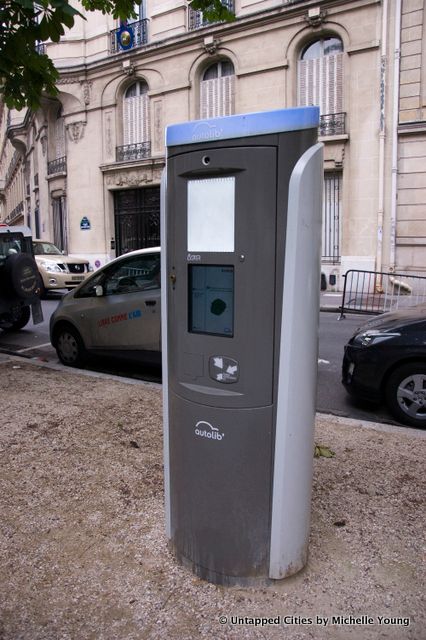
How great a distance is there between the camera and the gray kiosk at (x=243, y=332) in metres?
2.37

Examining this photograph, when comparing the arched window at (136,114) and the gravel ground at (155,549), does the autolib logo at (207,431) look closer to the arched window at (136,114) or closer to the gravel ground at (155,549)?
the gravel ground at (155,549)

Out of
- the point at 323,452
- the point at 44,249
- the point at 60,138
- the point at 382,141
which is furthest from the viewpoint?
the point at 60,138

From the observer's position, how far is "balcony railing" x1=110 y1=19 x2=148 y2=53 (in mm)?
21016

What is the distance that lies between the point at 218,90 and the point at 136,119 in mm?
3801

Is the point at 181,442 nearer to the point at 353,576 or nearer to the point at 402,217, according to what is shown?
the point at 353,576

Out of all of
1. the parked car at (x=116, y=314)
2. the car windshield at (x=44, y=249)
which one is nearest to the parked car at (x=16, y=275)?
the parked car at (x=116, y=314)

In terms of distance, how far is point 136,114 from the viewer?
842 inches

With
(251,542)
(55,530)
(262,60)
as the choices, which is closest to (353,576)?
(251,542)

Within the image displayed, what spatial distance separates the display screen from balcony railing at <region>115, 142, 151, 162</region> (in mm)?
19532

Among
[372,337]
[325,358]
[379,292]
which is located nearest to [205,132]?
[372,337]

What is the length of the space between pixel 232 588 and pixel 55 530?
117 cm

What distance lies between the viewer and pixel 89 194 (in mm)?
22656

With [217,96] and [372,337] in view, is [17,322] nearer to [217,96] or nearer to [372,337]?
[372,337]

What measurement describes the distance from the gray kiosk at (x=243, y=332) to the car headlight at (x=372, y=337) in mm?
2985
